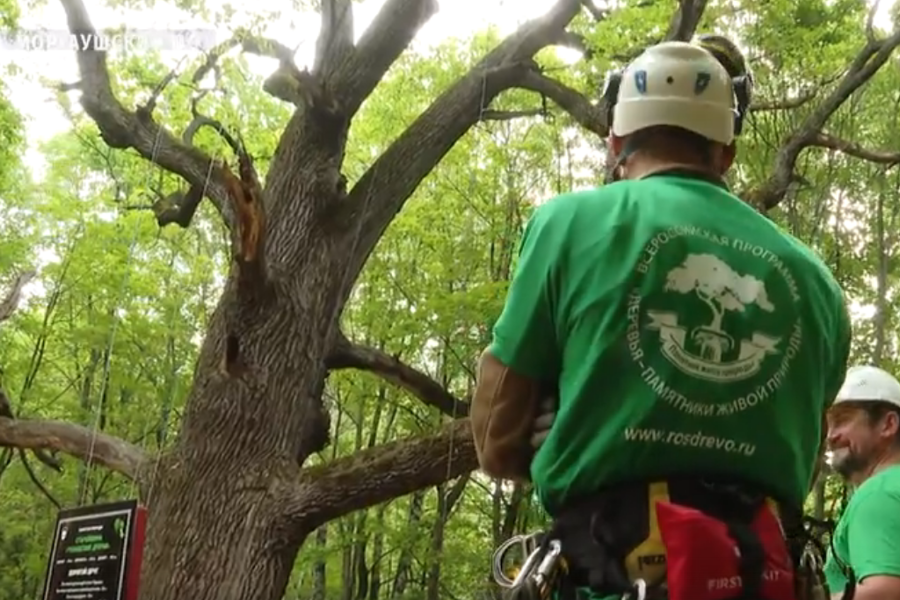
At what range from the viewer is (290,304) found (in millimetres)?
4992

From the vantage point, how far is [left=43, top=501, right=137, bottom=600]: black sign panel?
4.01 m

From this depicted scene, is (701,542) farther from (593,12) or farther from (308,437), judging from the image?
(593,12)

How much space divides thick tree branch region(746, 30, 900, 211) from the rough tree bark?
1 cm

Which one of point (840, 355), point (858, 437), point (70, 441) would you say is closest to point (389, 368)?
point (70, 441)

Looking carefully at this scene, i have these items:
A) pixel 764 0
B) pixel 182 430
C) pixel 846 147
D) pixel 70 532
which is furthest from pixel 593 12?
pixel 70 532

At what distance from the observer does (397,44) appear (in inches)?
227

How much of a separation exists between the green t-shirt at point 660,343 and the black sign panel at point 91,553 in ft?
10.4

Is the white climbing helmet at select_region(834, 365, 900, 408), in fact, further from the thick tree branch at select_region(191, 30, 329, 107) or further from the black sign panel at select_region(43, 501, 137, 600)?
the thick tree branch at select_region(191, 30, 329, 107)

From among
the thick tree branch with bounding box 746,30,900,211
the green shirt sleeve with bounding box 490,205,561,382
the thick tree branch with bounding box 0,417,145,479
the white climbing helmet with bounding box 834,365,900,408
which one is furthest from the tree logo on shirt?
the thick tree branch with bounding box 0,417,145,479

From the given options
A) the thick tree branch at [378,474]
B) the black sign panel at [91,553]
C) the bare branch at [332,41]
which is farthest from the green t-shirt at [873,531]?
the bare branch at [332,41]

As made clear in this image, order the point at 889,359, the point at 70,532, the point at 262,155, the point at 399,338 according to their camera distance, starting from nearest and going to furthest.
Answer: the point at 70,532
the point at 262,155
the point at 889,359
the point at 399,338

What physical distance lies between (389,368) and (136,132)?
6.28 feet

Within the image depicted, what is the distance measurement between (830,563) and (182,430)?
333 centimetres

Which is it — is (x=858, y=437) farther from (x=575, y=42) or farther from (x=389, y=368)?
(x=575, y=42)
